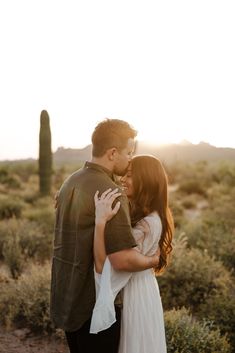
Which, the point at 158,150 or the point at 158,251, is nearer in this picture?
the point at 158,251

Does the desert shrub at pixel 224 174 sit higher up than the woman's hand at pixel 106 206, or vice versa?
the woman's hand at pixel 106 206

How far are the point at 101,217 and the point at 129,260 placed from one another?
1.11 feet

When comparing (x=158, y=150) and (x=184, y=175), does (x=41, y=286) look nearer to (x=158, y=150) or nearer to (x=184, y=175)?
(x=184, y=175)

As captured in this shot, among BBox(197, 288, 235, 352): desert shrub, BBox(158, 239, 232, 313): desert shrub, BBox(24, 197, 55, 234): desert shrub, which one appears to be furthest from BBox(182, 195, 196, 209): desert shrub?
BBox(197, 288, 235, 352): desert shrub

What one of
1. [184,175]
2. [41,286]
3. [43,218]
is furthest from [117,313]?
[184,175]

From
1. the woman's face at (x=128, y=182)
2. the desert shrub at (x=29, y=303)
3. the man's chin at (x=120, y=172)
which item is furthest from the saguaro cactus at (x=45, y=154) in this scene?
the man's chin at (x=120, y=172)

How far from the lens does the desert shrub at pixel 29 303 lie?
7.42 metres

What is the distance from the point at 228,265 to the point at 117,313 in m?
6.65

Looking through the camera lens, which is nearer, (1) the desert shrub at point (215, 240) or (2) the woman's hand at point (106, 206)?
(2) the woman's hand at point (106, 206)

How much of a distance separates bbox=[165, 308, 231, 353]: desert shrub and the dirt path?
1.30 meters

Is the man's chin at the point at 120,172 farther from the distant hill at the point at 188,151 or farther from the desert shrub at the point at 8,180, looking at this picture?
the distant hill at the point at 188,151

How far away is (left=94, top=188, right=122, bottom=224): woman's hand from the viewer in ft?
11.5

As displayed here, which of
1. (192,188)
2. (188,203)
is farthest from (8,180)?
(188,203)

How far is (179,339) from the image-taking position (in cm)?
625
